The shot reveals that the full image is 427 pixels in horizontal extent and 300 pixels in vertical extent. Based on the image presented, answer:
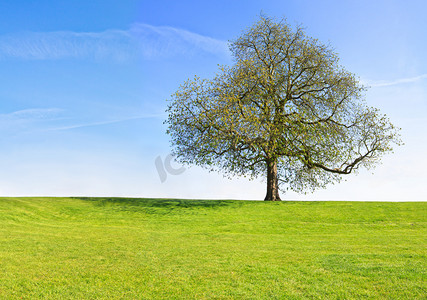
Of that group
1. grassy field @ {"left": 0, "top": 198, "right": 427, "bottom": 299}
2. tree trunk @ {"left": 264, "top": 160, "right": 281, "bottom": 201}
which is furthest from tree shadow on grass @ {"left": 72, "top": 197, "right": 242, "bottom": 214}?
tree trunk @ {"left": 264, "top": 160, "right": 281, "bottom": 201}

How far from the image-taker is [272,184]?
100 feet

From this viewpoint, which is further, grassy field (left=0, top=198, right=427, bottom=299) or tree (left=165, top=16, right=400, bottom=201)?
tree (left=165, top=16, right=400, bottom=201)

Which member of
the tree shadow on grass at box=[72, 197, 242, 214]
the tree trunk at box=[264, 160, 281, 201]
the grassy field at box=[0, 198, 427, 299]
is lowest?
the grassy field at box=[0, 198, 427, 299]

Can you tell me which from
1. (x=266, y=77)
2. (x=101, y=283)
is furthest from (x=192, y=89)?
(x=101, y=283)

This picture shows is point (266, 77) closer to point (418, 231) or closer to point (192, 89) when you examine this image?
point (192, 89)

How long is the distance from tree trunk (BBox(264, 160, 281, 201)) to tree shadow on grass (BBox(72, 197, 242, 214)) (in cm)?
301

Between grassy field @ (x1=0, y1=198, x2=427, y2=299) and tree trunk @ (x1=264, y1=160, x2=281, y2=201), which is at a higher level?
tree trunk @ (x1=264, y1=160, x2=281, y2=201)

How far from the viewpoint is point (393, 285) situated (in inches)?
380

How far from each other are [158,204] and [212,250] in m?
15.6

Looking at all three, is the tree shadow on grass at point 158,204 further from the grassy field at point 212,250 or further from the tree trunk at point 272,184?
the tree trunk at point 272,184

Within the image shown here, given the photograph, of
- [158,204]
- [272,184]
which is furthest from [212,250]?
[272,184]

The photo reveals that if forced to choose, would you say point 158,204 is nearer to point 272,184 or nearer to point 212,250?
point 272,184

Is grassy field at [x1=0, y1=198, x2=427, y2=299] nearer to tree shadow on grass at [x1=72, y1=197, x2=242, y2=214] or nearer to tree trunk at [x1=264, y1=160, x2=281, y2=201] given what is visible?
tree shadow on grass at [x1=72, y1=197, x2=242, y2=214]

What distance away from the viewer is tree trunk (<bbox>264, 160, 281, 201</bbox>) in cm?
3038
